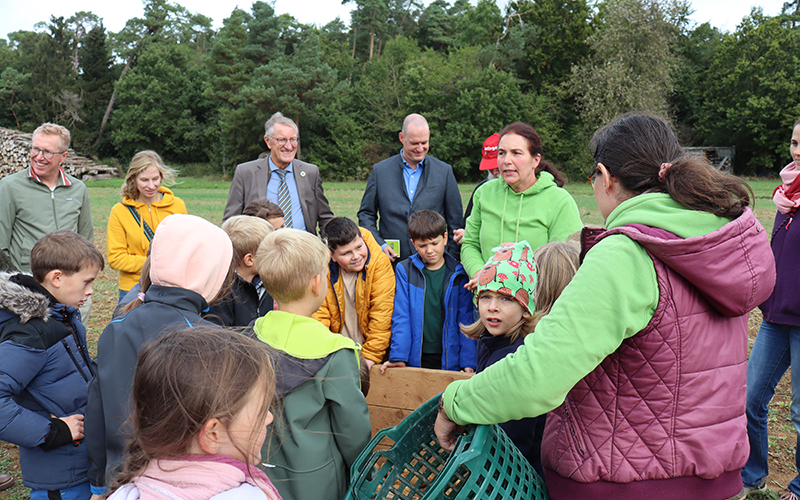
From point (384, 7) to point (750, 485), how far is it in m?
52.6

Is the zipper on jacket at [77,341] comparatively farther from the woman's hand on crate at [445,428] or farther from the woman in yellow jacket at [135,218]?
the woman's hand on crate at [445,428]

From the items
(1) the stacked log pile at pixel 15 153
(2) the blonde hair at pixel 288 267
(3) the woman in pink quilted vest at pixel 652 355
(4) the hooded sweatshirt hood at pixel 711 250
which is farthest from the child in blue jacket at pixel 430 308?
(1) the stacked log pile at pixel 15 153

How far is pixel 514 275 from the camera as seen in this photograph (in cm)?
234

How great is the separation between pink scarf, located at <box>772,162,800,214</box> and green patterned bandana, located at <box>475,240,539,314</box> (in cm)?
171

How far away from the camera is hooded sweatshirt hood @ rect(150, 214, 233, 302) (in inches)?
84.4

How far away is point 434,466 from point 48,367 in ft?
5.94

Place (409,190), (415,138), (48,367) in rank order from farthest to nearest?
(409,190), (415,138), (48,367)

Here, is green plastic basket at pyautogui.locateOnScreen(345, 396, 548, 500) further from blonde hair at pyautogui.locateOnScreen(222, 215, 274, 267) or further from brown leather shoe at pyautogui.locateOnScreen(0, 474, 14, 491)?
brown leather shoe at pyautogui.locateOnScreen(0, 474, 14, 491)

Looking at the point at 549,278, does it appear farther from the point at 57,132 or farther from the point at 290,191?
the point at 57,132

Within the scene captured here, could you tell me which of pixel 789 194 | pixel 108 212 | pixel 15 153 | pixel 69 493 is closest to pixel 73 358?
pixel 69 493

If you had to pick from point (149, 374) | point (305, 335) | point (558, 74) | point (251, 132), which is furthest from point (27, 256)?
point (558, 74)

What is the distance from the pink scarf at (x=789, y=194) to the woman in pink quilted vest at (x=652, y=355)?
2.07m

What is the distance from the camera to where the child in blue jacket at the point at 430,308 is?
3.80 meters

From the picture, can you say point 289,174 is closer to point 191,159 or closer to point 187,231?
point 187,231
